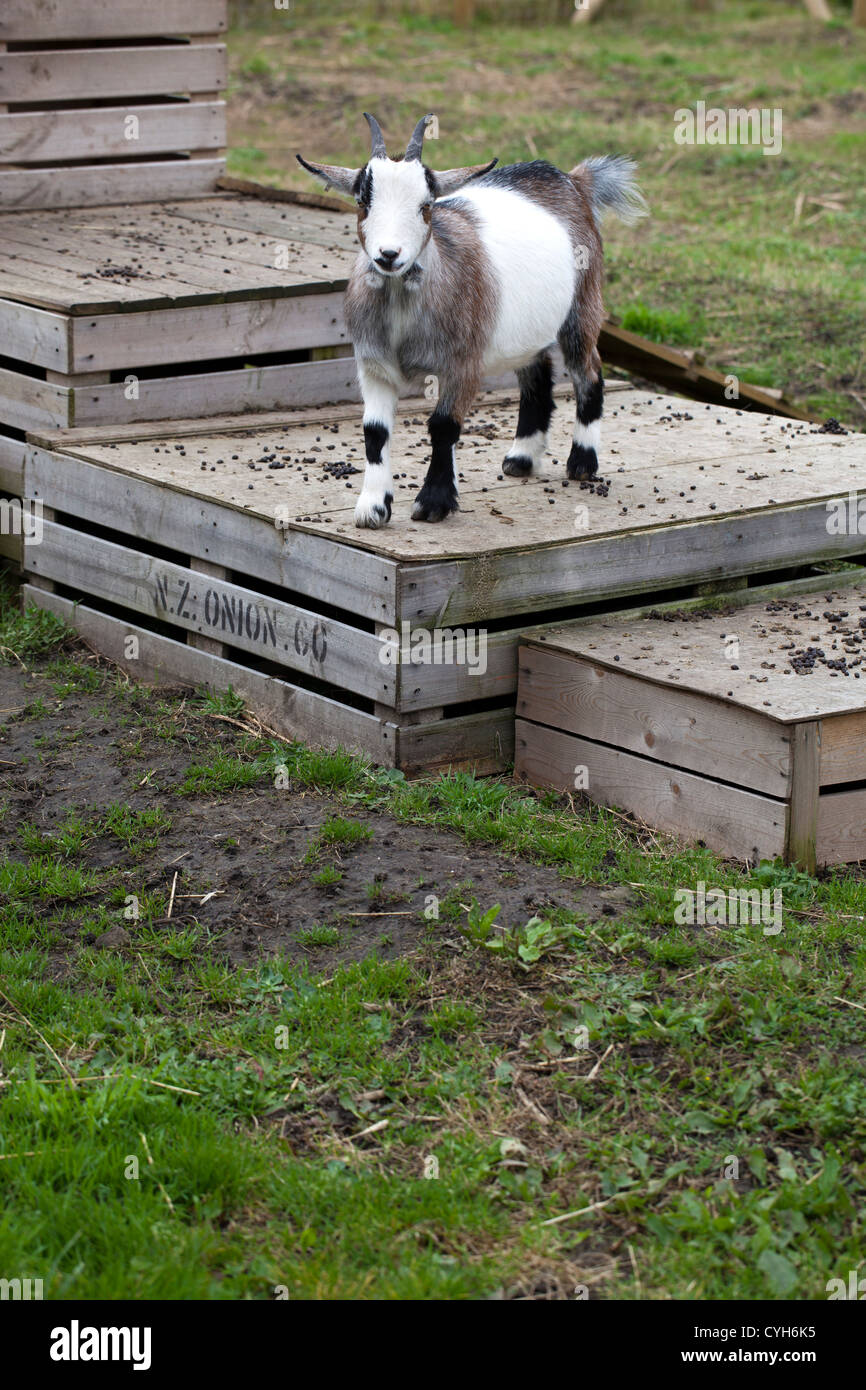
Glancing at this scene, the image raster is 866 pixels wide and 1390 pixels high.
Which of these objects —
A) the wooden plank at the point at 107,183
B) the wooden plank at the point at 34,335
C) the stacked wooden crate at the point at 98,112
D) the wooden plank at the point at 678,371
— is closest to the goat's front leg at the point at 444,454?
the wooden plank at the point at 34,335

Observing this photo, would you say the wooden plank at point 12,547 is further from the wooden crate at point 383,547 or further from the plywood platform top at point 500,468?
the plywood platform top at point 500,468

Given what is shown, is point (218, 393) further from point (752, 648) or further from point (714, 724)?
point (714, 724)

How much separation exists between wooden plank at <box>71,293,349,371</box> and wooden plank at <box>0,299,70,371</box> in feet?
0.19

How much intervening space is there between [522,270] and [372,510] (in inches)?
36.9

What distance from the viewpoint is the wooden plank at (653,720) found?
4520 millimetres

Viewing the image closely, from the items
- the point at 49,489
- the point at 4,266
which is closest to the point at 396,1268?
the point at 49,489

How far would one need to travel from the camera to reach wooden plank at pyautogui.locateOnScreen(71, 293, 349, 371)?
20.9 feet

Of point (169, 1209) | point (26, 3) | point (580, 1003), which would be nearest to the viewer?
point (169, 1209)

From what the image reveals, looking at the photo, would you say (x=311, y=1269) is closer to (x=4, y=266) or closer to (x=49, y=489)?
(x=49, y=489)

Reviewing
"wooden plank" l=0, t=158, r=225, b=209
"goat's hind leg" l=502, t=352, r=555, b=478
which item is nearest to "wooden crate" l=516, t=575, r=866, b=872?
"goat's hind leg" l=502, t=352, r=555, b=478

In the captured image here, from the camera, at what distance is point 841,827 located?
463 centimetres

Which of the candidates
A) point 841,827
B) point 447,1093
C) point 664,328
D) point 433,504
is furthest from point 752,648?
point 664,328

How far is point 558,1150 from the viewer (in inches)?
132
